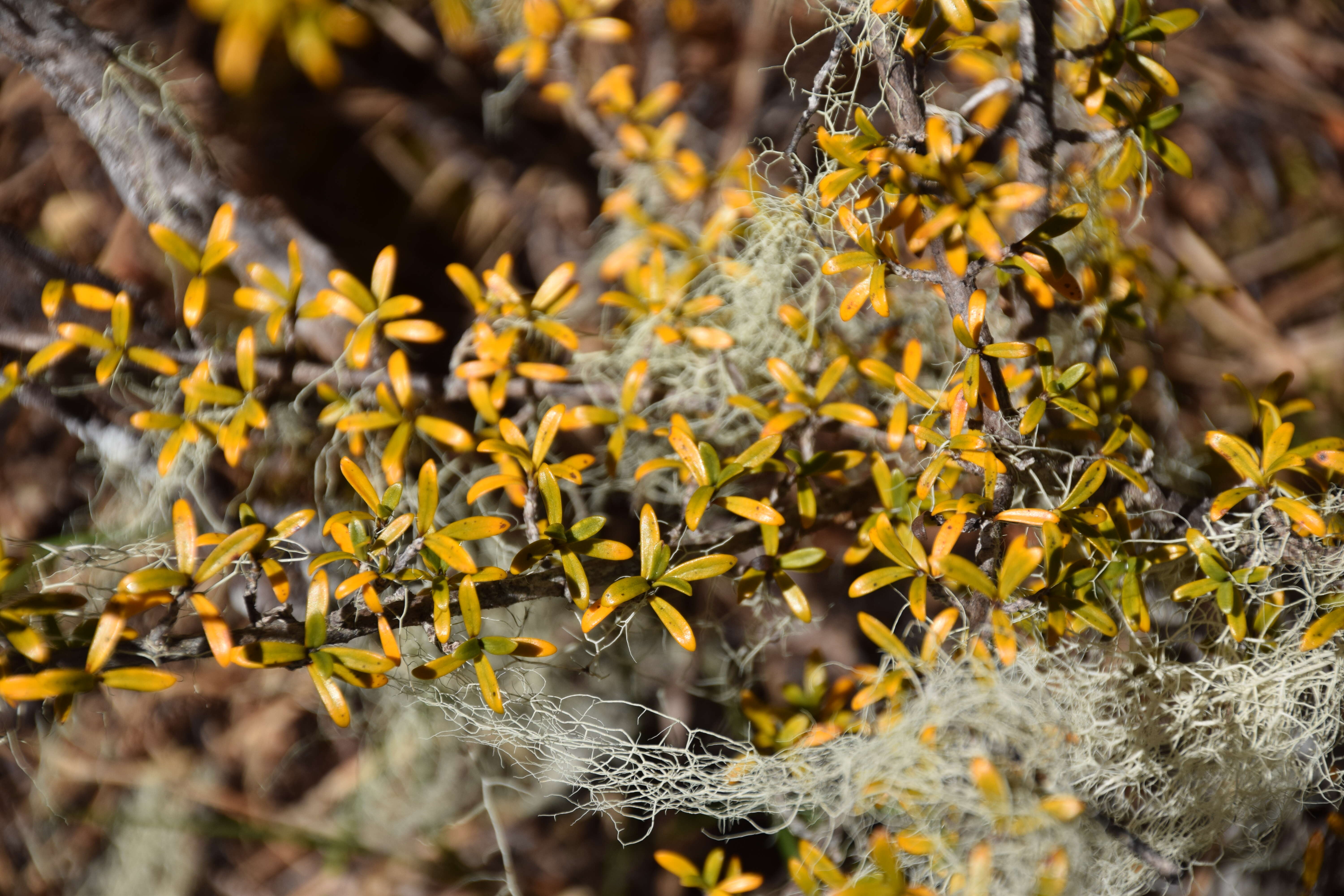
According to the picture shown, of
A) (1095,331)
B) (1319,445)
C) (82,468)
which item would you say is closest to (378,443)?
(82,468)

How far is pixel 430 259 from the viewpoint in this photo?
146 centimetres

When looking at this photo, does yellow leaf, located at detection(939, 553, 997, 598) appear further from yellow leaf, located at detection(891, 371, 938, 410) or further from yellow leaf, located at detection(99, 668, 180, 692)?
yellow leaf, located at detection(99, 668, 180, 692)

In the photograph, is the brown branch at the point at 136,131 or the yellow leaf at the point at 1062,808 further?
the brown branch at the point at 136,131

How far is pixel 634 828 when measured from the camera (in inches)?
49.7

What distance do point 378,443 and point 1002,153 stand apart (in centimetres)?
107

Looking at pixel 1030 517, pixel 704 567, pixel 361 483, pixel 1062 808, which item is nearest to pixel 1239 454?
pixel 1030 517

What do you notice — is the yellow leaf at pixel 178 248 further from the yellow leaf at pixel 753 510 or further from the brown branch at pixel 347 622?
the yellow leaf at pixel 753 510

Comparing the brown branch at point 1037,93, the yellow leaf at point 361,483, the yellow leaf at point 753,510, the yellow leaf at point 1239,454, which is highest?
the brown branch at point 1037,93

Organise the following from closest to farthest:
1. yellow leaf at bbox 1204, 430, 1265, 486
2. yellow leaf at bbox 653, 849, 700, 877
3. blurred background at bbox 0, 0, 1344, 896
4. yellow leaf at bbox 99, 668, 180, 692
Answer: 1. yellow leaf at bbox 99, 668, 180, 692
2. yellow leaf at bbox 1204, 430, 1265, 486
3. yellow leaf at bbox 653, 849, 700, 877
4. blurred background at bbox 0, 0, 1344, 896

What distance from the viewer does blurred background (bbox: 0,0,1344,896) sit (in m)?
1.27

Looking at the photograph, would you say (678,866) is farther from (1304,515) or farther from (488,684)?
(1304,515)

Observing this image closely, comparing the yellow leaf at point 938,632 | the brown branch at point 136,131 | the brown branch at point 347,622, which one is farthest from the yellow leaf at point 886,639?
the brown branch at point 136,131

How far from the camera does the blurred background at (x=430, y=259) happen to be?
1271 millimetres

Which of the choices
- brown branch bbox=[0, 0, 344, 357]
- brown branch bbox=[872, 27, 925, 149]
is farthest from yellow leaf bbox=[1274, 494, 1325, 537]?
brown branch bbox=[0, 0, 344, 357]
